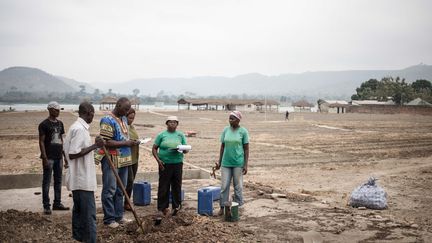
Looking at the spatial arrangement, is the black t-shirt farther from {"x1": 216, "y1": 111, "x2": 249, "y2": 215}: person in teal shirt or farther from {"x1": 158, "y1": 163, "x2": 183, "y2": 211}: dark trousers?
{"x1": 216, "y1": 111, "x2": 249, "y2": 215}: person in teal shirt

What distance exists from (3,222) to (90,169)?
1.41 m

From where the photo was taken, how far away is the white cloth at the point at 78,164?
4641 mm

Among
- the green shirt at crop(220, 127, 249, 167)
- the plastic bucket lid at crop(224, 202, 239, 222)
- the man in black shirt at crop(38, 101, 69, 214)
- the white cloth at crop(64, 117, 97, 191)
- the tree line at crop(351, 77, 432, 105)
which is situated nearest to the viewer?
the white cloth at crop(64, 117, 97, 191)

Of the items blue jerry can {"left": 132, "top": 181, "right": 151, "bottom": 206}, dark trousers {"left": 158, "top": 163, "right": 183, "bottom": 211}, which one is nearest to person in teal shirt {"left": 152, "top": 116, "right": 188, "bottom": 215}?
dark trousers {"left": 158, "top": 163, "right": 183, "bottom": 211}

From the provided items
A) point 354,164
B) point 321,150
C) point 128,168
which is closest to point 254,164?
point 354,164

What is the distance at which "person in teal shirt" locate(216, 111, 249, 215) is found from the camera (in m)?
7.03

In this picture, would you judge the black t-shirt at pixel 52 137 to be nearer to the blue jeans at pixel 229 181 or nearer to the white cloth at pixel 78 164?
the white cloth at pixel 78 164

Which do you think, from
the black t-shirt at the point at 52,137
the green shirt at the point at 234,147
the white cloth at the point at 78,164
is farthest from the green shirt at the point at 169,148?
the white cloth at the point at 78,164

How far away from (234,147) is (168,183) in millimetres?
1350

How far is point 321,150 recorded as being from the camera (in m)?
17.7

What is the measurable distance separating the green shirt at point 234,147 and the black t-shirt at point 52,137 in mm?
2864

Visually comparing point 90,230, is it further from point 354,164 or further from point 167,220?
point 354,164

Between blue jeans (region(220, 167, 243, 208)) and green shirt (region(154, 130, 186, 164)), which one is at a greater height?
green shirt (region(154, 130, 186, 164))

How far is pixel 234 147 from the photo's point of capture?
7031 mm
